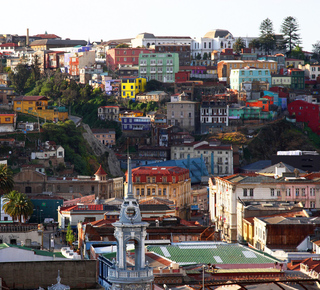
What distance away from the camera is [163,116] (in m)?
181

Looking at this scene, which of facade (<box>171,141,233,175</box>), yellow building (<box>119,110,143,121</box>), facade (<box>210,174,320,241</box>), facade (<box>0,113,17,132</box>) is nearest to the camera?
facade (<box>210,174,320,241</box>)

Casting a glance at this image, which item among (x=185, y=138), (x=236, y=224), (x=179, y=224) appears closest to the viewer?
(x=179, y=224)

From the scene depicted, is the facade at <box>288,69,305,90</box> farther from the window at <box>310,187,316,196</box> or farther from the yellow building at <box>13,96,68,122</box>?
the window at <box>310,187,316,196</box>

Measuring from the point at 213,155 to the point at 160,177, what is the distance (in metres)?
30.5

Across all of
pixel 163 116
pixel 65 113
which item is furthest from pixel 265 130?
pixel 65 113

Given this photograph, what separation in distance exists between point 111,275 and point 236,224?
6055 centimetres

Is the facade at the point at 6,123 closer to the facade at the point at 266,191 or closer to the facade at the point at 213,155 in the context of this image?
the facade at the point at 213,155

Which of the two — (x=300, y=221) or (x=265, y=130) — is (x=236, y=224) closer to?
(x=300, y=221)

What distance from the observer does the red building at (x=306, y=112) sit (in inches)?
7210

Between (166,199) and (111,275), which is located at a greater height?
(111,275)

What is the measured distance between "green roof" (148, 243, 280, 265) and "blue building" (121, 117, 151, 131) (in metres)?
107

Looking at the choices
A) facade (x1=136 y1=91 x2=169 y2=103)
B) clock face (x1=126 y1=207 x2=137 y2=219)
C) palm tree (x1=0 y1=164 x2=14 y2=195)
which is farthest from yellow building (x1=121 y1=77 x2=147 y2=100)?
clock face (x1=126 y1=207 x2=137 y2=219)

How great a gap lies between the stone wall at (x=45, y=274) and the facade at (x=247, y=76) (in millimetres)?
138103

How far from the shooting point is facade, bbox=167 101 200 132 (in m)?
179
